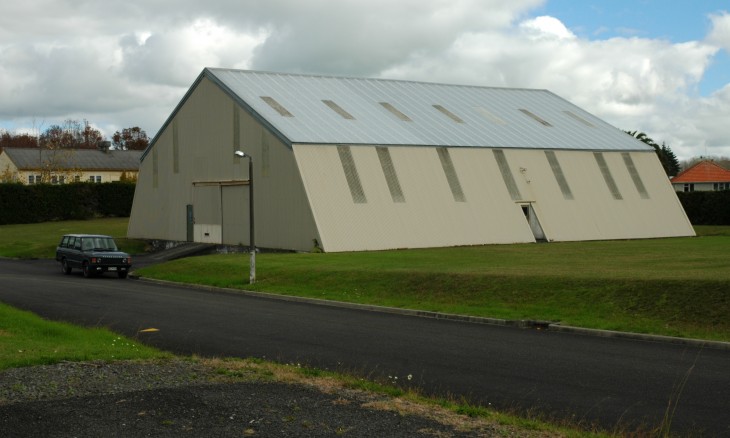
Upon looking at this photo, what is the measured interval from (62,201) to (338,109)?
35825 mm

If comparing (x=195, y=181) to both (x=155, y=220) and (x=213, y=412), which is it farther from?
(x=213, y=412)

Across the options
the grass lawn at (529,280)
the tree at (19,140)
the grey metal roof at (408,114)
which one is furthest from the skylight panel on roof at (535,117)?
the tree at (19,140)

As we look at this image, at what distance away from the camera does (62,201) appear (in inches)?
3034

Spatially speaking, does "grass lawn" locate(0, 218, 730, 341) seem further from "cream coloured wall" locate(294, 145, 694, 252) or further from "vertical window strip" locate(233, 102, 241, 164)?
"vertical window strip" locate(233, 102, 241, 164)

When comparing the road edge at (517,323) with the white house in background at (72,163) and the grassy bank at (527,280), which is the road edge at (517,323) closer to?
the grassy bank at (527,280)

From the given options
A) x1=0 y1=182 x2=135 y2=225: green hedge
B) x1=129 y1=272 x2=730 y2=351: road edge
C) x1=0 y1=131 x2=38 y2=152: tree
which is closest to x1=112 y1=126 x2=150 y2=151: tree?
x1=0 y1=131 x2=38 y2=152: tree

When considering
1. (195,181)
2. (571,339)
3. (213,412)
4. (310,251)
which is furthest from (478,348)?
(195,181)

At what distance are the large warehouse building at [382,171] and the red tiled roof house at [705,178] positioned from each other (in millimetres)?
53734

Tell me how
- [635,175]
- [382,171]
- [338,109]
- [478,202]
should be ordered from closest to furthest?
[382,171]
[478,202]
[338,109]
[635,175]

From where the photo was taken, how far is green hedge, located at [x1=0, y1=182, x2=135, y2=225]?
74438 mm

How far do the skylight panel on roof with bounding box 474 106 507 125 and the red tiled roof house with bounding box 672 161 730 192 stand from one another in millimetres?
58810

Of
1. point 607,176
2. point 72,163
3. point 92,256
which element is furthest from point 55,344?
point 72,163

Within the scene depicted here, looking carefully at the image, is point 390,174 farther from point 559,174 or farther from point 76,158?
point 76,158

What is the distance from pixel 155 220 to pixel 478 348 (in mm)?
41850
